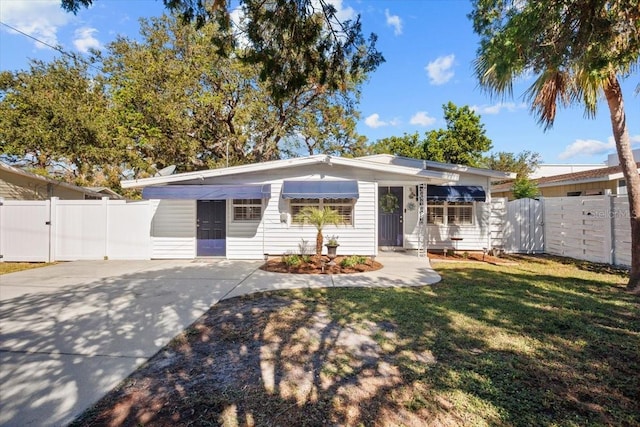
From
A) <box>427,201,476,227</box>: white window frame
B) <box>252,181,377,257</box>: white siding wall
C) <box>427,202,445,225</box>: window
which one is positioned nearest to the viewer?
<box>252,181,377,257</box>: white siding wall

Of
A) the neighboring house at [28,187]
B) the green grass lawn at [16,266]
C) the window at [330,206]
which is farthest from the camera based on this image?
the neighboring house at [28,187]

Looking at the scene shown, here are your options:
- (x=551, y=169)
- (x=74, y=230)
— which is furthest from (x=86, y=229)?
(x=551, y=169)

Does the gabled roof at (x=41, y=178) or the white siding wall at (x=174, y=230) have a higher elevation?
the gabled roof at (x=41, y=178)

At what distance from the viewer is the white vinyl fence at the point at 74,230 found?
11039mm

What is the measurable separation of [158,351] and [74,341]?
1.35 m

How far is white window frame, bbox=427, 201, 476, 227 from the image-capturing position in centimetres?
1238

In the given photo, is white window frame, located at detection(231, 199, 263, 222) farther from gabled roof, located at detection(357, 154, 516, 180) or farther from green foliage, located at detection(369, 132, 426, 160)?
green foliage, located at detection(369, 132, 426, 160)

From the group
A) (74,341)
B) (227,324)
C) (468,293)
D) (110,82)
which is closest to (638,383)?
(468,293)

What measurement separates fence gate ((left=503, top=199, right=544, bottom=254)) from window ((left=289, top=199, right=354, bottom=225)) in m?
6.47

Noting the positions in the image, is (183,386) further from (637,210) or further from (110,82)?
(110,82)

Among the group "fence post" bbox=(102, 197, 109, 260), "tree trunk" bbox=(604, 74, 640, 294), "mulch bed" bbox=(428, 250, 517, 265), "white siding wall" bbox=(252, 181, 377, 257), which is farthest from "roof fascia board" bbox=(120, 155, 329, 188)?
"tree trunk" bbox=(604, 74, 640, 294)

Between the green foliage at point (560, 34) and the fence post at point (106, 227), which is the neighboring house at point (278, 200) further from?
the green foliage at point (560, 34)

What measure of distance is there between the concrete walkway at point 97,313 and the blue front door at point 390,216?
1.73 meters

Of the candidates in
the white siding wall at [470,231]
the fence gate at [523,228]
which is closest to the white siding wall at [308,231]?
the white siding wall at [470,231]
